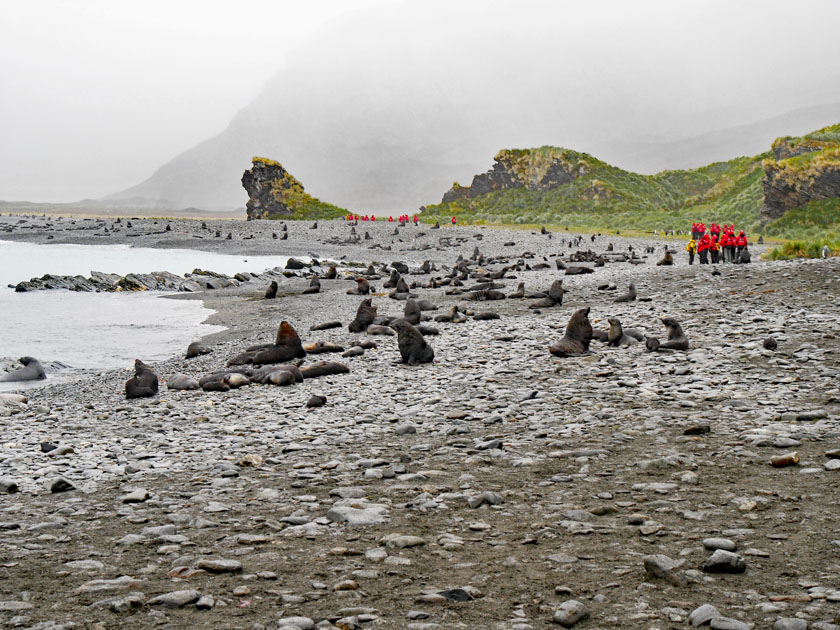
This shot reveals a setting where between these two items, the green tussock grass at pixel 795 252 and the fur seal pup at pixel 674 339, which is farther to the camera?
the green tussock grass at pixel 795 252

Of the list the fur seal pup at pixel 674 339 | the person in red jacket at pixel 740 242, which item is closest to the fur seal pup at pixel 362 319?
the fur seal pup at pixel 674 339

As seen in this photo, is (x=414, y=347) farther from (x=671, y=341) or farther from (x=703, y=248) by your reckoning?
(x=703, y=248)

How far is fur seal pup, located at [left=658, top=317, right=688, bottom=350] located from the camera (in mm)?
10852

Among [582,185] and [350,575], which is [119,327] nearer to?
[350,575]

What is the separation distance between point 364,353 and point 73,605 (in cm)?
902

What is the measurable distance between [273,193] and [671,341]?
293 feet

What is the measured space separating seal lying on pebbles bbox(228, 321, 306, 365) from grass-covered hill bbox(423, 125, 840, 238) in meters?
40.7

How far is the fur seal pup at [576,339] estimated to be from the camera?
36.6 ft

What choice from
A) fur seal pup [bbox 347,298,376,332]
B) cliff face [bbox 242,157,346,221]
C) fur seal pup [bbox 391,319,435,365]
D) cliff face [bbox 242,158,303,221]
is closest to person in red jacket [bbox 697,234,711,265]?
fur seal pup [bbox 347,298,376,332]

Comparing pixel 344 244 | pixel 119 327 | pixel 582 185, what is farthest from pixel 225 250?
pixel 582 185

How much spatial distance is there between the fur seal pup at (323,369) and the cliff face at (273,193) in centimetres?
8224

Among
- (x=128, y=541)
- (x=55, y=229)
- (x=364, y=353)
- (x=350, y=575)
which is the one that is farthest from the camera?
(x=55, y=229)

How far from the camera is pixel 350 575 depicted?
427 cm

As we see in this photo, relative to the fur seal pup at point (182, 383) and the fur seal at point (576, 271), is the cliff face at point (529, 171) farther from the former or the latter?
the fur seal pup at point (182, 383)
